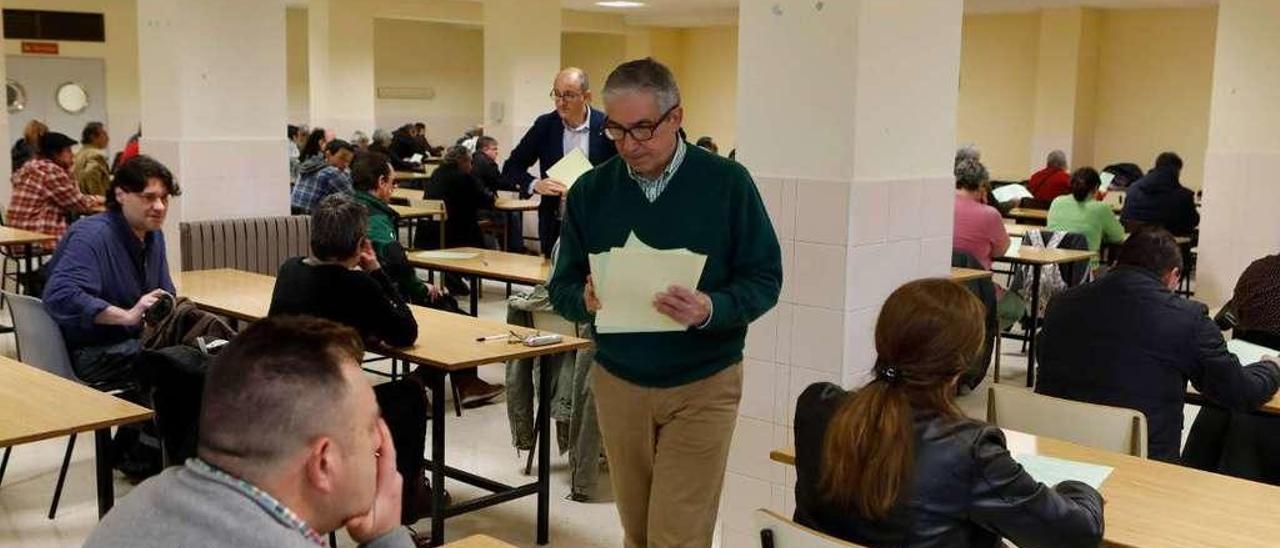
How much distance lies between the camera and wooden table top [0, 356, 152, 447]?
296 centimetres

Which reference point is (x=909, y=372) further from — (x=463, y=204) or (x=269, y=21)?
(x=463, y=204)

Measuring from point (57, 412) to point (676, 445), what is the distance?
1633 millimetres

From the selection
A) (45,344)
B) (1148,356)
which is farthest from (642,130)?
(45,344)

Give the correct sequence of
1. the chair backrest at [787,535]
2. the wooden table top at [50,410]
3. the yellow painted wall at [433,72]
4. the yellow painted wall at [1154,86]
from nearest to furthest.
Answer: the chair backrest at [787,535] → the wooden table top at [50,410] → the yellow painted wall at [1154,86] → the yellow painted wall at [433,72]

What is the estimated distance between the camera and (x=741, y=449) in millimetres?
4215

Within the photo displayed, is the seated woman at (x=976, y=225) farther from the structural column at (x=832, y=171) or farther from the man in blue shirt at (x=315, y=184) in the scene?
the man in blue shirt at (x=315, y=184)

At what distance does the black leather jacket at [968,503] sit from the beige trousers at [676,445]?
0.70 m

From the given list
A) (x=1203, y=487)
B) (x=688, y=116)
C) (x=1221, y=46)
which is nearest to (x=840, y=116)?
(x=1203, y=487)

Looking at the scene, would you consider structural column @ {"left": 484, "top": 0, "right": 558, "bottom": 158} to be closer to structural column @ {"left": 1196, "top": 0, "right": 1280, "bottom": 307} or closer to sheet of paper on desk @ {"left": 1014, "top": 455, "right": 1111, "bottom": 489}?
structural column @ {"left": 1196, "top": 0, "right": 1280, "bottom": 307}

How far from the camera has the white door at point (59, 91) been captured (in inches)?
625

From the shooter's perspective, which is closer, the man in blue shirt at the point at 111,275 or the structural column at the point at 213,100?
the man in blue shirt at the point at 111,275

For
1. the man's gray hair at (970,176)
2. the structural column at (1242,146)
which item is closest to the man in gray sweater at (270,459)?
the man's gray hair at (970,176)

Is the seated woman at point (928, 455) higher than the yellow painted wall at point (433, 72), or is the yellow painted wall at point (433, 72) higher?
the yellow painted wall at point (433, 72)

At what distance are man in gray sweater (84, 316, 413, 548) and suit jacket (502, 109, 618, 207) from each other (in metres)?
3.76
